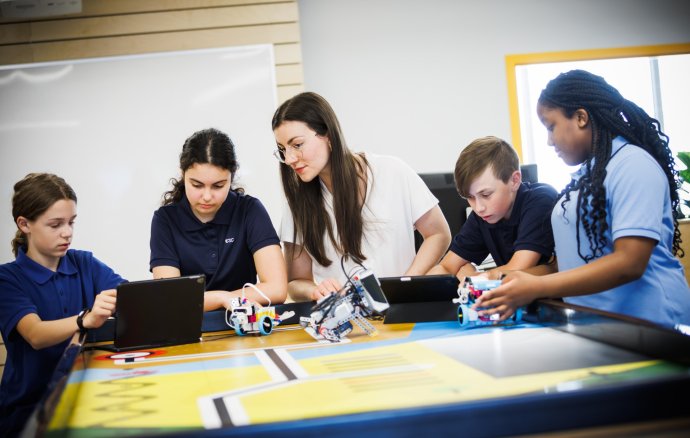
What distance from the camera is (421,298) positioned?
6.06 ft

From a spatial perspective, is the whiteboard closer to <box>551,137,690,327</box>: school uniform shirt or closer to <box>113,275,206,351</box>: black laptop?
<box>113,275,206,351</box>: black laptop

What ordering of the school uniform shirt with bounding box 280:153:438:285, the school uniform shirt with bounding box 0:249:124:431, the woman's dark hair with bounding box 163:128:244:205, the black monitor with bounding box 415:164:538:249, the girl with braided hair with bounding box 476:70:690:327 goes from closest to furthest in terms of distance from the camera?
the girl with braided hair with bounding box 476:70:690:327
the school uniform shirt with bounding box 0:249:124:431
the woman's dark hair with bounding box 163:128:244:205
the school uniform shirt with bounding box 280:153:438:285
the black monitor with bounding box 415:164:538:249

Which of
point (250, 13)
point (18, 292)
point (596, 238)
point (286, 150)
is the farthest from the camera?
point (250, 13)

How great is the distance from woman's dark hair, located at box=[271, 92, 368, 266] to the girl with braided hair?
76 centimetres

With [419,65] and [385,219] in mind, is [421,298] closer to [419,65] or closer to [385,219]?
[385,219]

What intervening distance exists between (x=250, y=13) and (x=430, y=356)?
3.64m

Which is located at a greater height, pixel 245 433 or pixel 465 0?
pixel 465 0

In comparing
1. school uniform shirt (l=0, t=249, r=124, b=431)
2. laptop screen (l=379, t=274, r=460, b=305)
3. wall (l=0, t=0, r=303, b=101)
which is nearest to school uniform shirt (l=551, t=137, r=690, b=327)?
laptop screen (l=379, t=274, r=460, b=305)

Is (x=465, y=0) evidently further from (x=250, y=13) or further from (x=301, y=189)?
(x=301, y=189)

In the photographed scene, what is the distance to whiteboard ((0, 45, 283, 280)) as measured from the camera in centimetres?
443

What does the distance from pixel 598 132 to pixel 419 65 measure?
141 inches

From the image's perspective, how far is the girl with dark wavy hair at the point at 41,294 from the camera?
191 centimetres

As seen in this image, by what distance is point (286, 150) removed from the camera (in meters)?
2.31

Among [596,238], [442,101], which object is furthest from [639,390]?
[442,101]
